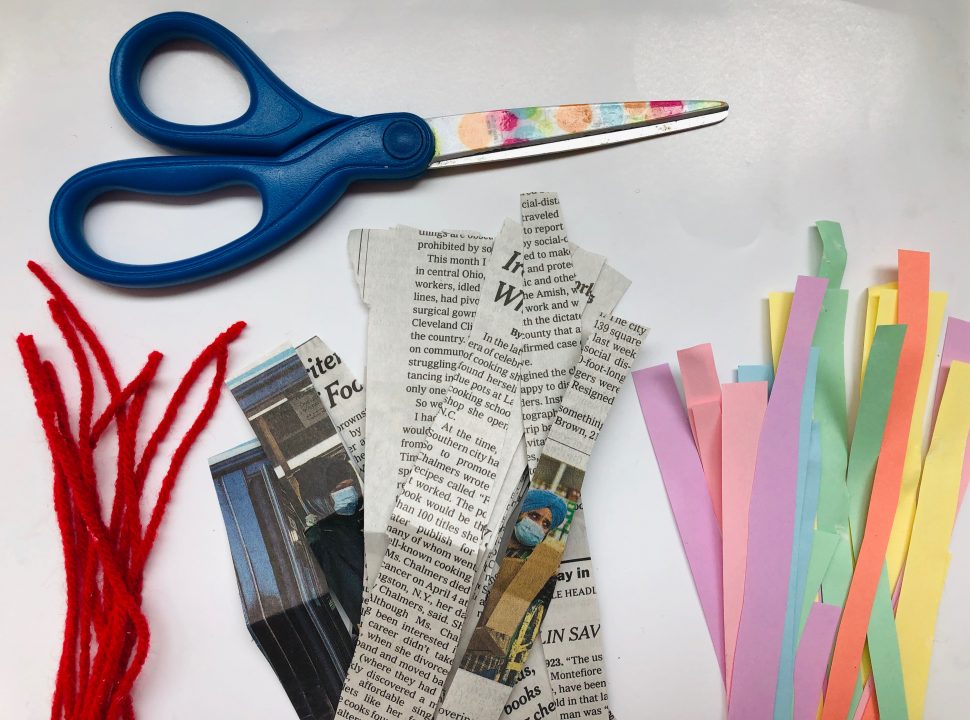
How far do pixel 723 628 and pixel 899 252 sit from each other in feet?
1.12

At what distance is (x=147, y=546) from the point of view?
0.55m

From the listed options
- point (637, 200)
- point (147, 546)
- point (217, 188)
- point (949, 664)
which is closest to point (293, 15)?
point (217, 188)

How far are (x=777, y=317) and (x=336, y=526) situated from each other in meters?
0.39

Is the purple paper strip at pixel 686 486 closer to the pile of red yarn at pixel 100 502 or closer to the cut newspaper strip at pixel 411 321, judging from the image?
the cut newspaper strip at pixel 411 321

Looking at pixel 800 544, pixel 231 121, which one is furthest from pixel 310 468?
pixel 800 544

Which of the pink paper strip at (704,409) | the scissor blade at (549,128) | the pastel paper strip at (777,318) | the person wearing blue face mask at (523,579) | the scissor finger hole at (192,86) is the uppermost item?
the scissor finger hole at (192,86)

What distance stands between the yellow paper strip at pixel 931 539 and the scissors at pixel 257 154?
1.33ft

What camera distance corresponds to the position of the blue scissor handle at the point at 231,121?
0.57 m

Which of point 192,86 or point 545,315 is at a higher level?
point 192,86

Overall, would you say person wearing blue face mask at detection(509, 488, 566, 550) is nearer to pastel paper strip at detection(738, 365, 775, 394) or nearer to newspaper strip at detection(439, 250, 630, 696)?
newspaper strip at detection(439, 250, 630, 696)

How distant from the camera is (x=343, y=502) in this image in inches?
21.7

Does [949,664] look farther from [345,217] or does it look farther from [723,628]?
[345,217]

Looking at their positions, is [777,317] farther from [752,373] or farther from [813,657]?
[813,657]

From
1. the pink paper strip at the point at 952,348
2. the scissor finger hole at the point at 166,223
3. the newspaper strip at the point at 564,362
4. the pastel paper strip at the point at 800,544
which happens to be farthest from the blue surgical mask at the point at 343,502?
the pink paper strip at the point at 952,348
